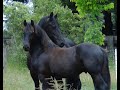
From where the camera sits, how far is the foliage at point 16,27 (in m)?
13.7

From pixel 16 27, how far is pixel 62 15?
1.84 metres

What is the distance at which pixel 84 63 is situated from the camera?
5832 millimetres

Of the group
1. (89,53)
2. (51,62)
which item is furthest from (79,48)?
(51,62)

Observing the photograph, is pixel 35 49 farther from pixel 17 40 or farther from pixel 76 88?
pixel 17 40

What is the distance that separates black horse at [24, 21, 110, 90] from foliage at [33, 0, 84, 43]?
7.53 meters

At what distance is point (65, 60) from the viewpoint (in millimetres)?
6035

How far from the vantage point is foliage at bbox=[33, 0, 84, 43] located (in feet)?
46.2

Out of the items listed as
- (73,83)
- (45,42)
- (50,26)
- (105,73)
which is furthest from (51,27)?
(105,73)

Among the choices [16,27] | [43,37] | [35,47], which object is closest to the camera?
[43,37]

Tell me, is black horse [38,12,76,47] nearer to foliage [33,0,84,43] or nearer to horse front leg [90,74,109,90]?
horse front leg [90,74,109,90]

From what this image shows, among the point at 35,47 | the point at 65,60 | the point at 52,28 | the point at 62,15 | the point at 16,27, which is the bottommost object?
the point at 65,60

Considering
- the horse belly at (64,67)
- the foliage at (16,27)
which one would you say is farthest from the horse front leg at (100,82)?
the foliage at (16,27)

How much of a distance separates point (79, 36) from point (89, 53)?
Answer: 30.0 ft

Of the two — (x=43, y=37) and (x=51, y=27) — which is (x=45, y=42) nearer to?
(x=43, y=37)
